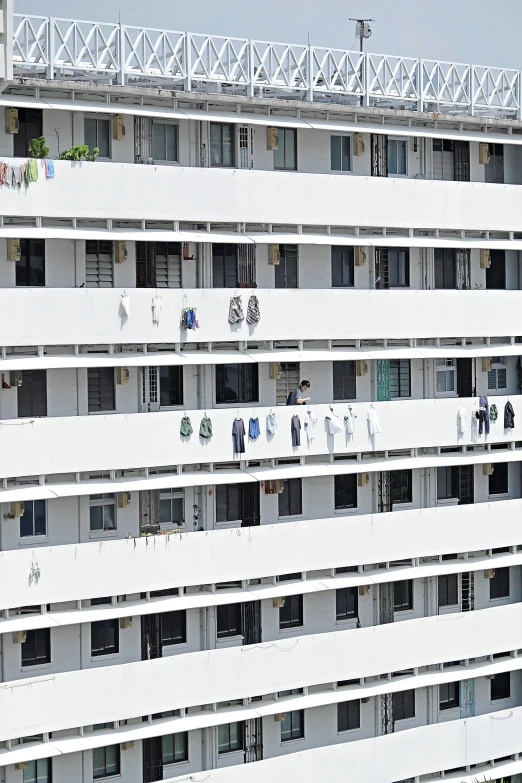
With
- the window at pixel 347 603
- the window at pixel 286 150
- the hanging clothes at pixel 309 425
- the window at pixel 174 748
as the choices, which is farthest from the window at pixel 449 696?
the window at pixel 286 150

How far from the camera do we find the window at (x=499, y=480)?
35.9 meters

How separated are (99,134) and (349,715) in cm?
1540

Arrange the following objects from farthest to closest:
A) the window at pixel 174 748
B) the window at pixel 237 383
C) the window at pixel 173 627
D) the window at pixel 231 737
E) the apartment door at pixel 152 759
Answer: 1. the window at pixel 231 737
2. the window at pixel 237 383
3. the window at pixel 174 748
4. the window at pixel 173 627
5. the apartment door at pixel 152 759

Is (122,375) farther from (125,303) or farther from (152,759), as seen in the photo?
(152,759)

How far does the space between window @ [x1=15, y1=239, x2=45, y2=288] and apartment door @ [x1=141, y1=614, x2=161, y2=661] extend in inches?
315

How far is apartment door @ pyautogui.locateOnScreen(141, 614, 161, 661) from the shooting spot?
31.4m

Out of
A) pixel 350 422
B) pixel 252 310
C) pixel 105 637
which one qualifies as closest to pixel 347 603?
pixel 350 422

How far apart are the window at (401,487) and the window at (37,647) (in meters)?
9.47

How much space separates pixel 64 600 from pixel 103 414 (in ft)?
13.8

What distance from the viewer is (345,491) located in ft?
111

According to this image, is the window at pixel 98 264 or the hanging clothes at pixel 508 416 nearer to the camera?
the window at pixel 98 264

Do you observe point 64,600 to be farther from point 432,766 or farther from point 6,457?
point 432,766

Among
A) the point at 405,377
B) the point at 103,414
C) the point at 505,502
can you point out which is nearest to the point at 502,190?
the point at 405,377

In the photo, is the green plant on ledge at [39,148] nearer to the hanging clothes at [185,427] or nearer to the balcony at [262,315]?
the balcony at [262,315]
